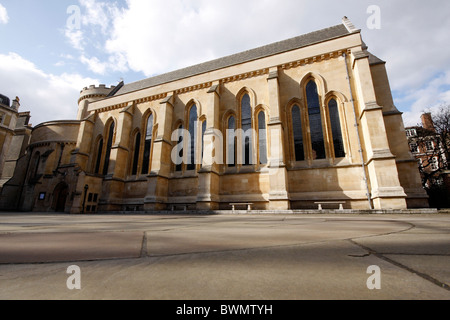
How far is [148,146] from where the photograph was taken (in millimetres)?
16484

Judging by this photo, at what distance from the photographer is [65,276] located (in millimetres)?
889

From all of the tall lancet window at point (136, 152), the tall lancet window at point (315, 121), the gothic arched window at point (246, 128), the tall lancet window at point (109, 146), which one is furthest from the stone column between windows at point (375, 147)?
the tall lancet window at point (109, 146)

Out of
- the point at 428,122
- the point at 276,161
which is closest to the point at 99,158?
the point at 276,161

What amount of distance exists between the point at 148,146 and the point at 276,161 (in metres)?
10.7

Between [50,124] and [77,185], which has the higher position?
[50,124]

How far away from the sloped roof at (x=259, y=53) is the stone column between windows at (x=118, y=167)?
3809 mm

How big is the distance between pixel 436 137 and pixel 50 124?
122ft

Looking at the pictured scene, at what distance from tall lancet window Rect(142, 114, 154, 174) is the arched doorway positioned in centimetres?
555

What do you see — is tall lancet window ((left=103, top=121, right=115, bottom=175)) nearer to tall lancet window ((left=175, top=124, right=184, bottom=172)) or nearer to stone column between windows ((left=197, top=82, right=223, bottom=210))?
tall lancet window ((left=175, top=124, right=184, bottom=172))

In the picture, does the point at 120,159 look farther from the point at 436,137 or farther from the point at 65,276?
the point at 436,137

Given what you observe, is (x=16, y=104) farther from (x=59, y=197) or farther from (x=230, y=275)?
(x=230, y=275)

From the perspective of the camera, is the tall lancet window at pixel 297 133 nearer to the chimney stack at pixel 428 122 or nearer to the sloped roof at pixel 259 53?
the sloped roof at pixel 259 53
